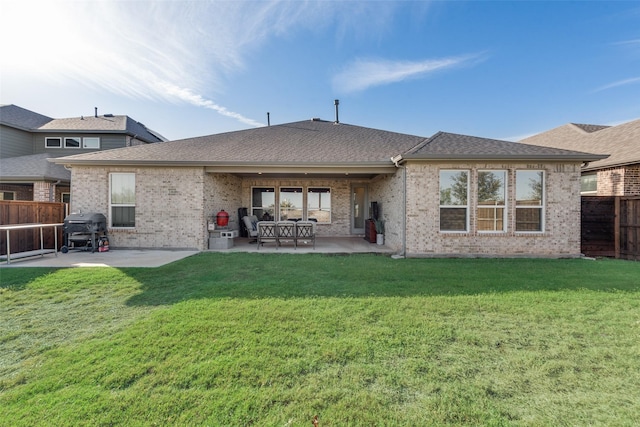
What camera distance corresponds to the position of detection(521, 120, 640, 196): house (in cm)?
961

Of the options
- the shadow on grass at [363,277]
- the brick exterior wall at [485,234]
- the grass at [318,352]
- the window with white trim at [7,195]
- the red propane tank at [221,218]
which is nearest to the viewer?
the grass at [318,352]

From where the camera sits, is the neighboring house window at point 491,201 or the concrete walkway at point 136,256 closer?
the concrete walkway at point 136,256

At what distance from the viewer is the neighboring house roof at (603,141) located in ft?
32.7

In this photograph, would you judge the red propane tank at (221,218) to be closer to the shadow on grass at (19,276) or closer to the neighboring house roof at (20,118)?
the shadow on grass at (19,276)

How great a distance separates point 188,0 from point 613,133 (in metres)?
18.2

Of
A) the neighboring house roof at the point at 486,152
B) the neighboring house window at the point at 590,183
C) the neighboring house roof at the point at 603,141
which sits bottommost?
the neighboring house window at the point at 590,183

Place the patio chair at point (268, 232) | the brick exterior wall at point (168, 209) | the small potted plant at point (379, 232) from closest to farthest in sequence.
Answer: the brick exterior wall at point (168, 209)
the patio chair at point (268, 232)
the small potted plant at point (379, 232)

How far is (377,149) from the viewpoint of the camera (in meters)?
10.6

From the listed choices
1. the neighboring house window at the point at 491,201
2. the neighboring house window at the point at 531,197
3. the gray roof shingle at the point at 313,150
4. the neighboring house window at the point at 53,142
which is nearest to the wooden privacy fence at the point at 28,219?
the gray roof shingle at the point at 313,150

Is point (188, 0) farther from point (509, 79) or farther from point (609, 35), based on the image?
point (609, 35)

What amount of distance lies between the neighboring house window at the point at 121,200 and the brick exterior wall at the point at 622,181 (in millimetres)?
17060

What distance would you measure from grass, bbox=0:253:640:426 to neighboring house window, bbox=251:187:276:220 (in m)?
8.34

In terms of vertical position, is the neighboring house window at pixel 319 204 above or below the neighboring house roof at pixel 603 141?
below

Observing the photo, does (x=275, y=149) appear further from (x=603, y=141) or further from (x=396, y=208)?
(x=603, y=141)
